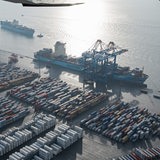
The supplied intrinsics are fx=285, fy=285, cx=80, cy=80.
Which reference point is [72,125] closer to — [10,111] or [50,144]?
[50,144]

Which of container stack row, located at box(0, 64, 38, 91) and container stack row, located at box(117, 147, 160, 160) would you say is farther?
container stack row, located at box(0, 64, 38, 91)

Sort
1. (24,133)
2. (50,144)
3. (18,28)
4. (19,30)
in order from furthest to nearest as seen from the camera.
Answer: (18,28) → (19,30) → (24,133) → (50,144)

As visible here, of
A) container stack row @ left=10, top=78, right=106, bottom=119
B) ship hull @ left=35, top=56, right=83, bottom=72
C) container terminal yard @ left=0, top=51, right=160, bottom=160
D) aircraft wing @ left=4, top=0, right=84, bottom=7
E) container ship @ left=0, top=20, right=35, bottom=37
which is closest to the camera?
aircraft wing @ left=4, top=0, right=84, bottom=7

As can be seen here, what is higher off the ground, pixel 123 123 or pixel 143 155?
pixel 123 123

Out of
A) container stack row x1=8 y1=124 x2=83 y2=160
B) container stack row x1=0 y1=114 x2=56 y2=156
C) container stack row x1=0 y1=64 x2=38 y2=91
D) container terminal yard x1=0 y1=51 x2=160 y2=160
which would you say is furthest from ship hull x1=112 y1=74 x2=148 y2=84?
container stack row x1=8 y1=124 x2=83 y2=160

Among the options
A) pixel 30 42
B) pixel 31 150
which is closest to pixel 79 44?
pixel 30 42

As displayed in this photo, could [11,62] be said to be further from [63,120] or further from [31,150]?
[31,150]

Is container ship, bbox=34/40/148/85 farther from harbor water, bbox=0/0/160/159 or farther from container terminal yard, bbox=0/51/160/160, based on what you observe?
container terminal yard, bbox=0/51/160/160

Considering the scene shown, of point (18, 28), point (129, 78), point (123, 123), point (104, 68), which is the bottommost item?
point (123, 123)

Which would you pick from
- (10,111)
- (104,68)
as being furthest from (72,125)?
(104,68)
